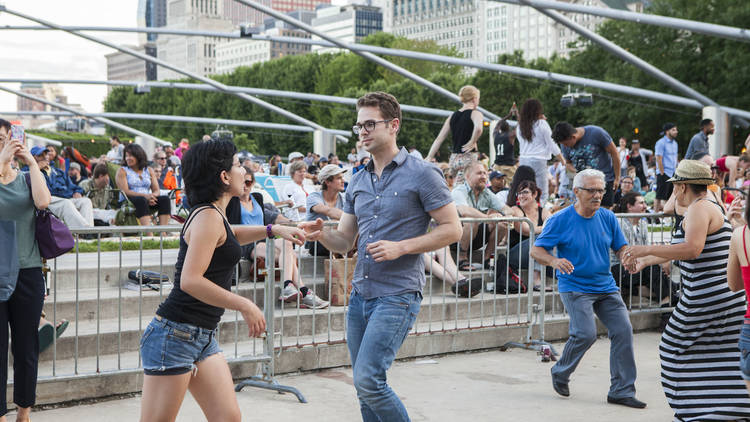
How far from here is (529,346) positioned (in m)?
9.30

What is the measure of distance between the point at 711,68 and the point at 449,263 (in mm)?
37144

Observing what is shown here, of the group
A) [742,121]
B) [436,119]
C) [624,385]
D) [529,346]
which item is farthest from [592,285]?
[436,119]

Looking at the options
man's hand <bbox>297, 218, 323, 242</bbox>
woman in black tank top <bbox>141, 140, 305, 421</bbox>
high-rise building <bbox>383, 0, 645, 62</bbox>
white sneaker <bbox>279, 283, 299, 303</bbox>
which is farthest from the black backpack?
high-rise building <bbox>383, 0, 645, 62</bbox>

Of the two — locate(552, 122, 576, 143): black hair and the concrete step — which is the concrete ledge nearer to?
the concrete step

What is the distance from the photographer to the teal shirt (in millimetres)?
5805

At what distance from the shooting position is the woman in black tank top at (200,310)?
13.4ft

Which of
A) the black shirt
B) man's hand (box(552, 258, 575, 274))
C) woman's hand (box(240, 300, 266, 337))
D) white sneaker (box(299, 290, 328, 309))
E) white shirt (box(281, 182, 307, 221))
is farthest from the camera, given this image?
white shirt (box(281, 182, 307, 221))

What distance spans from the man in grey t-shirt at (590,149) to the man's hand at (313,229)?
245 inches

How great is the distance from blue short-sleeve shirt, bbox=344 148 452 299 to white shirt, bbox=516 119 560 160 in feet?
25.0

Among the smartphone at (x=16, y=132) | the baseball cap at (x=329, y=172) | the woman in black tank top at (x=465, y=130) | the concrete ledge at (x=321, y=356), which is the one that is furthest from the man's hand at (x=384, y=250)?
the woman in black tank top at (x=465, y=130)

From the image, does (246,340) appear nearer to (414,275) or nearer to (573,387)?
(573,387)

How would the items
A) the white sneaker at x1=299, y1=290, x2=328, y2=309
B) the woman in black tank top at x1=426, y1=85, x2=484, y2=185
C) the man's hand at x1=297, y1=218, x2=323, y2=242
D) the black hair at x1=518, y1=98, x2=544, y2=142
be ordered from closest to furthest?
the man's hand at x1=297, y1=218, x2=323, y2=242, the white sneaker at x1=299, y1=290, x2=328, y2=309, the woman in black tank top at x1=426, y1=85, x2=484, y2=185, the black hair at x1=518, y1=98, x2=544, y2=142

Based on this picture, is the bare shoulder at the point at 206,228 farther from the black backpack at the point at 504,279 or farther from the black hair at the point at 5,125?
the black backpack at the point at 504,279

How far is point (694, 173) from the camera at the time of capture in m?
5.96
